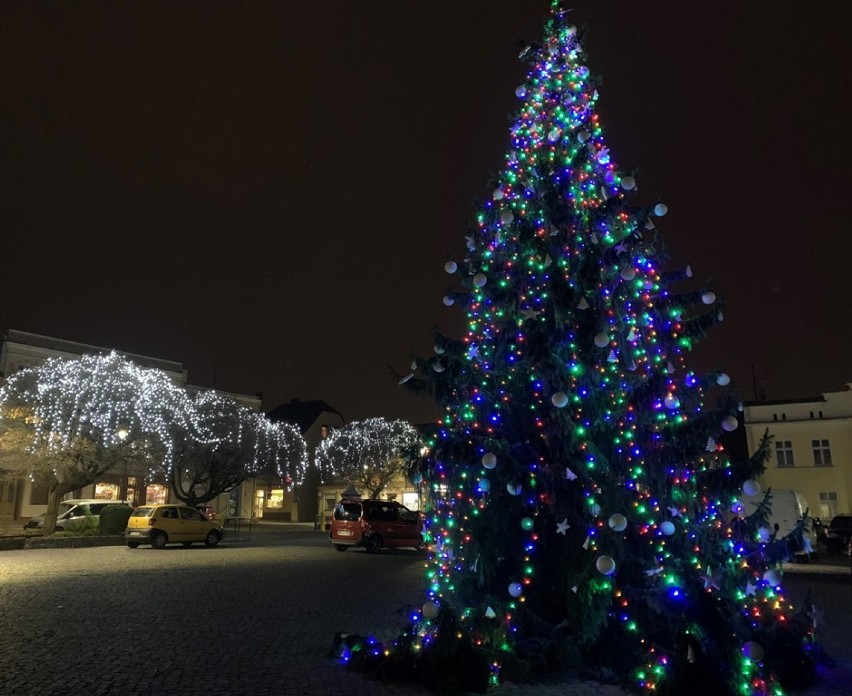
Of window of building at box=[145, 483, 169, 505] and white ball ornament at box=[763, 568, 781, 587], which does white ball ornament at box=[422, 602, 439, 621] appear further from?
window of building at box=[145, 483, 169, 505]

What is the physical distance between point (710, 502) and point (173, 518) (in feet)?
72.6

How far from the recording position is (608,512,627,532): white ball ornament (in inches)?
275

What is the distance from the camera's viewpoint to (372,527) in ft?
82.9

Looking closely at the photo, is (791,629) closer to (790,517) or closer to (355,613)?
(355,613)

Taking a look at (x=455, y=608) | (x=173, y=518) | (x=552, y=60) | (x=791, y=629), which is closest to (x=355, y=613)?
(x=455, y=608)

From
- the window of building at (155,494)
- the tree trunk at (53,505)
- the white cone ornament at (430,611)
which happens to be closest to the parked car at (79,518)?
the tree trunk at (53,505)

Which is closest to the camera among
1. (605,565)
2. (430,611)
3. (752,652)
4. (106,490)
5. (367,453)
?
(752,652)

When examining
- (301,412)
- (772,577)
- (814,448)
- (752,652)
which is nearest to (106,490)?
(301,412)

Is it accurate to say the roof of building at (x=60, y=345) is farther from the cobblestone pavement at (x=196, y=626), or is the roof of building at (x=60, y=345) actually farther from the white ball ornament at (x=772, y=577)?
the white ball ornament at (x=772, y=577)

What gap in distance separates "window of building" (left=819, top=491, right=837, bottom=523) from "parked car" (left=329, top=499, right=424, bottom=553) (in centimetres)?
2922

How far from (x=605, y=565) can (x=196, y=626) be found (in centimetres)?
591

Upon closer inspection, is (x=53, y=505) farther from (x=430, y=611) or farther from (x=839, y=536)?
(x=839, y=536)

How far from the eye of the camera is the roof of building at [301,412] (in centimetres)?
6481

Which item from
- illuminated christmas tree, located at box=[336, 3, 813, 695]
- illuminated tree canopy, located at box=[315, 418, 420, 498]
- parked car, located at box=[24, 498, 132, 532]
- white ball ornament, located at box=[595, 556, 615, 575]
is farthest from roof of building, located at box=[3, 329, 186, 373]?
white ball ornament, located at box=[595, 556, 615, 575]
